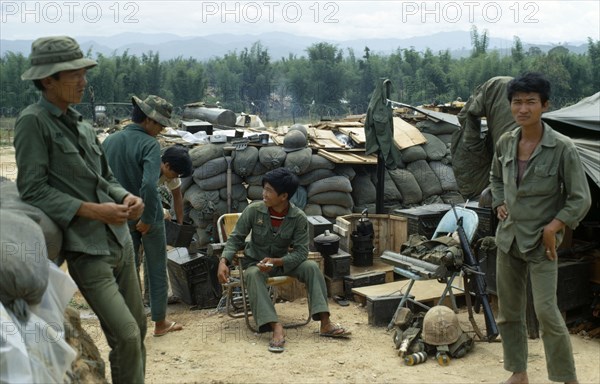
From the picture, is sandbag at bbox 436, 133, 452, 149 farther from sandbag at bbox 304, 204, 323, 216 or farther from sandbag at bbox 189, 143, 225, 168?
sandbag at bbox 189, 143, 225, 168

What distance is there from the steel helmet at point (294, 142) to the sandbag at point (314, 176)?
0.39 metres

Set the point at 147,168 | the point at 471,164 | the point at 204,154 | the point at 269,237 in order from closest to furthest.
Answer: the point at 147,168 → the point at 269,237 → the point at 471,164 → the point at 204,154

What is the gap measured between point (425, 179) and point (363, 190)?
4.14ft

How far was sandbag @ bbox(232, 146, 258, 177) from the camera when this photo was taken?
29.3ft

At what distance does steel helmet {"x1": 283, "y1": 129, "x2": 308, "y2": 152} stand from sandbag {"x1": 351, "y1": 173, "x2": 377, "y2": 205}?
3.21ft

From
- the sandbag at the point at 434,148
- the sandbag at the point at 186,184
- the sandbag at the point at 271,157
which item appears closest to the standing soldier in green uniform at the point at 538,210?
the sandbag at the point at 271,157

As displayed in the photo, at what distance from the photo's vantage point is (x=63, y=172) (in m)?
3.16

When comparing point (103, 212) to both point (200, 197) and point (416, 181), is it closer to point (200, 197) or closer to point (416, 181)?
point (200, 197)

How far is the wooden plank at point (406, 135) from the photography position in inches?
400

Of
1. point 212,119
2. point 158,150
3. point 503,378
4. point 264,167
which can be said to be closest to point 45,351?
point 158,150

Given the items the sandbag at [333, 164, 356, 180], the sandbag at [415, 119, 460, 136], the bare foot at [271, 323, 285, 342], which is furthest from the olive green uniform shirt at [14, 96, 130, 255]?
the sandbag at [415, 119, 460, 136]

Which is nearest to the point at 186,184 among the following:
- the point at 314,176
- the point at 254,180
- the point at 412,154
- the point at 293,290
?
the point at 254,180

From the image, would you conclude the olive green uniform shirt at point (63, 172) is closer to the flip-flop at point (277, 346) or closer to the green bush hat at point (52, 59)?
the green bush hat at point (52, 59)

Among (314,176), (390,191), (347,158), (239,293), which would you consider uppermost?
(347,158)
